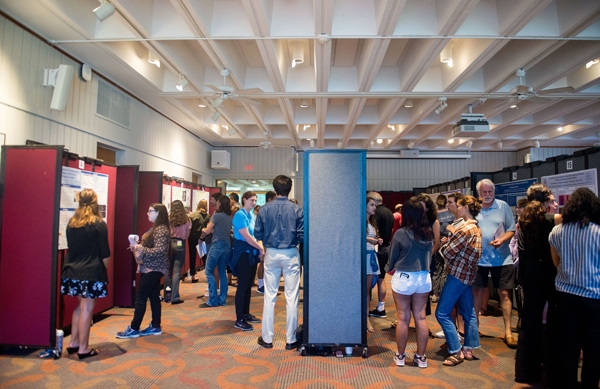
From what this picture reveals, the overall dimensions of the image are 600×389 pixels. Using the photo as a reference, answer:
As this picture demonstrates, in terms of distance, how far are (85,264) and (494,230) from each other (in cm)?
384

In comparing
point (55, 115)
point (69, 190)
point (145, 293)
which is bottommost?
point (145, 293)

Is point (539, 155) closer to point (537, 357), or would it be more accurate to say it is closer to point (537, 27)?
point (537, 27)

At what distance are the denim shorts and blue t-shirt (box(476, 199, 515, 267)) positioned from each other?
1.02m

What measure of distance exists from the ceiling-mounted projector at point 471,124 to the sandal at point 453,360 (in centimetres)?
472

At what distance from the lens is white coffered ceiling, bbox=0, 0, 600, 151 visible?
13.2 feet

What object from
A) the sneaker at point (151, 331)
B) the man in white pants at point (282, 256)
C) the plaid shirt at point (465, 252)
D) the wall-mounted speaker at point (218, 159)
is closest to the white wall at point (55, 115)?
the sneaker at point (151, 331)

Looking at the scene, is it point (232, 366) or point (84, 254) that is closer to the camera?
point (232, 366)

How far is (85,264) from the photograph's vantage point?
3117mm

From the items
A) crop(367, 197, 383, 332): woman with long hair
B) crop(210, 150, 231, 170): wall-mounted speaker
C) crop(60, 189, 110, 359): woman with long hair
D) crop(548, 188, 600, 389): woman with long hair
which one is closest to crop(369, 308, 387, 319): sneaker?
crop(367, 197, 383, 332): woman with long hair

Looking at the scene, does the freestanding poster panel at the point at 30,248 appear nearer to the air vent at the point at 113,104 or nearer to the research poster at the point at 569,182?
the air vent at the point at 113,104

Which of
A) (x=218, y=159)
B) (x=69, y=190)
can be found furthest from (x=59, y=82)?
(x=218, y=159)

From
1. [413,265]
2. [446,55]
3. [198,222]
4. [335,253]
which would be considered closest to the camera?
[413,265]

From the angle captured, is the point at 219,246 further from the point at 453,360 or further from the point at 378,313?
the point at 453,360

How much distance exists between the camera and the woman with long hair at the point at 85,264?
310 cm
